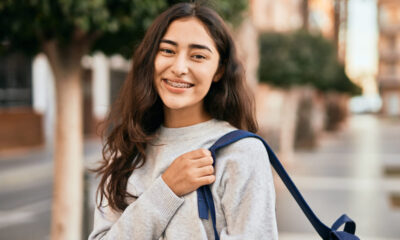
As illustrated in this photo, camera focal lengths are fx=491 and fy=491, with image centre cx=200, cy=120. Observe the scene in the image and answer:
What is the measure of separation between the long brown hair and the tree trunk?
8.95ft

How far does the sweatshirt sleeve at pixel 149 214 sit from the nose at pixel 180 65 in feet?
1.12

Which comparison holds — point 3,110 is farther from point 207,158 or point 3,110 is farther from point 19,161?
point 207,158

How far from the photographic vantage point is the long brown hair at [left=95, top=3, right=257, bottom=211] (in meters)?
1.61

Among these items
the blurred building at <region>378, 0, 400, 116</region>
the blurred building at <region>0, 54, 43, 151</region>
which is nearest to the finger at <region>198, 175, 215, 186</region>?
the blurred building at <region>0, 54, 43, 151</region>

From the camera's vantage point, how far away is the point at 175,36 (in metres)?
1.57

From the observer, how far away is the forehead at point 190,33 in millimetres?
1561

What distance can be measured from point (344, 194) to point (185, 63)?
8227 millimetres

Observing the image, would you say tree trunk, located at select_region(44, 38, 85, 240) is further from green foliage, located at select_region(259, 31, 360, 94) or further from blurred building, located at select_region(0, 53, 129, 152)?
blurred building, located at select_region(0, 53, 129, 152)

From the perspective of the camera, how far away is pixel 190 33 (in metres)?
1.57

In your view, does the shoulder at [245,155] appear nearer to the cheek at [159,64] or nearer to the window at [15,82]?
the cheek at [159,64]

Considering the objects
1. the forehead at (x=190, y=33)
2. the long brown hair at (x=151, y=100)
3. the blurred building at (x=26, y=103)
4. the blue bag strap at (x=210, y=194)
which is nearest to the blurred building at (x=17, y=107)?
the blurred building at (x=26, y=103)

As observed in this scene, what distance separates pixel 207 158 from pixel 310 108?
18010mm

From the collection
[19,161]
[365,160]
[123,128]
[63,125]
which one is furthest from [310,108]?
[123,128]

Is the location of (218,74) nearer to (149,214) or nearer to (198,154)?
(198,154)
